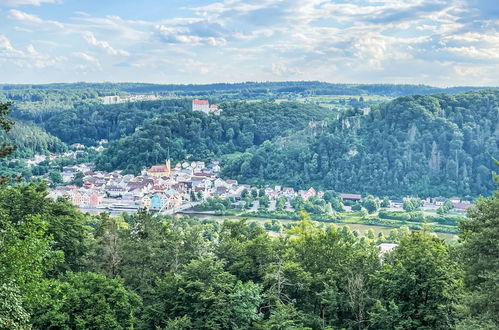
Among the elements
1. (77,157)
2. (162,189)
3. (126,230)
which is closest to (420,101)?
(162,189)

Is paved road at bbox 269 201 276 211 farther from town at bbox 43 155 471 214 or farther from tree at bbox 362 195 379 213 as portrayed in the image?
tree at bbox 362 195 379 213

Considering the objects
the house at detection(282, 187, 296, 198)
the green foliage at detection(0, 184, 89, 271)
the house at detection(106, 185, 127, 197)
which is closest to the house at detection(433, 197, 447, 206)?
the house at detection(282, 187, 296, 198)

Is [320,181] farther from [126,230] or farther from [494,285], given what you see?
[494,285]

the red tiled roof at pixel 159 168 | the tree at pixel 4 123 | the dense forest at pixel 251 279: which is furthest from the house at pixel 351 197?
the tree at pixel 4 123

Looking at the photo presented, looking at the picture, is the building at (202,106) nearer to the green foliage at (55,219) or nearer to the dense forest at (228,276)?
the dense forest at (228,276)

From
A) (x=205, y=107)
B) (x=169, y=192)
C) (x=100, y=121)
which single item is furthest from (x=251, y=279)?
(x=100, y=121)

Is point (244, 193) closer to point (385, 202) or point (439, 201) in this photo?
point (385, 202)
